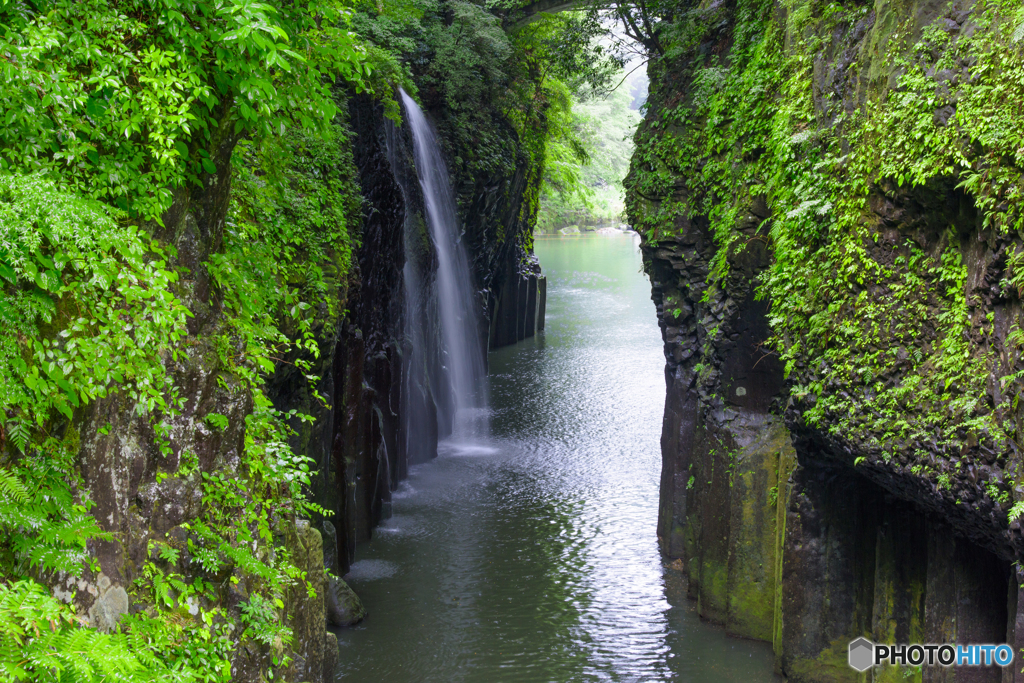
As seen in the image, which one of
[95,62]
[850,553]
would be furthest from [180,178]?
[850,553]

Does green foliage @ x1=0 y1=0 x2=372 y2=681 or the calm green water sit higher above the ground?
green foliage @ x1=0 y1=0 x2=372 y2=681

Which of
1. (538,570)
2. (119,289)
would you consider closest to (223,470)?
(119,289)

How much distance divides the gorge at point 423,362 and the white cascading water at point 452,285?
31 cm

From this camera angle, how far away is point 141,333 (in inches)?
181

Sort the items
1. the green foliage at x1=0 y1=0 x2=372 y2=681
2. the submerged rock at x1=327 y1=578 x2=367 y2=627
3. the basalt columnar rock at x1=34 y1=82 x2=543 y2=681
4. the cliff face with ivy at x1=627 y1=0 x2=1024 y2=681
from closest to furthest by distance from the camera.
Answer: the green foliage at x1=0 y1=0 x2=372 y2=681 < the basalt columnar rock at x1=34 y1=82 x2=543 y2=681 < the cliff face with ivy at x1=627 y1=0 x2=1024 y2=681 < the submerged rock at x1=327 y1=578 x2=367 y2=627

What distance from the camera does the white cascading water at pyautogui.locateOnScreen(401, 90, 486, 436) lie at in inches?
642

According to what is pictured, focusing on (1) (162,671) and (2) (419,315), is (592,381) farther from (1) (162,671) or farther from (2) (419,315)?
(1) (162,671)

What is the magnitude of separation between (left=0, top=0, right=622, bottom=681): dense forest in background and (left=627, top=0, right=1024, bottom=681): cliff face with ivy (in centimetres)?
492

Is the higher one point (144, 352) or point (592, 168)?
point (592, 168)

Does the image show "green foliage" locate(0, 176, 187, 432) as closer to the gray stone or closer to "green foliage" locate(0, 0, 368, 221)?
"green foliage" locate(0, 0, 368, 221)

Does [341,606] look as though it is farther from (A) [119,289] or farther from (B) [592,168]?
(B) [592,168]

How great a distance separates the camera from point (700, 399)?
10602 millimetres

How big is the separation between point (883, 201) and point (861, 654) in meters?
→ 4.85

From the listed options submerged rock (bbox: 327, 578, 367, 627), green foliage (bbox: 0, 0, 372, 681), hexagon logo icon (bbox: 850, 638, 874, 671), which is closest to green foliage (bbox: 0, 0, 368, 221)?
green foliage (bbox: 0, 0, 372, 681)
